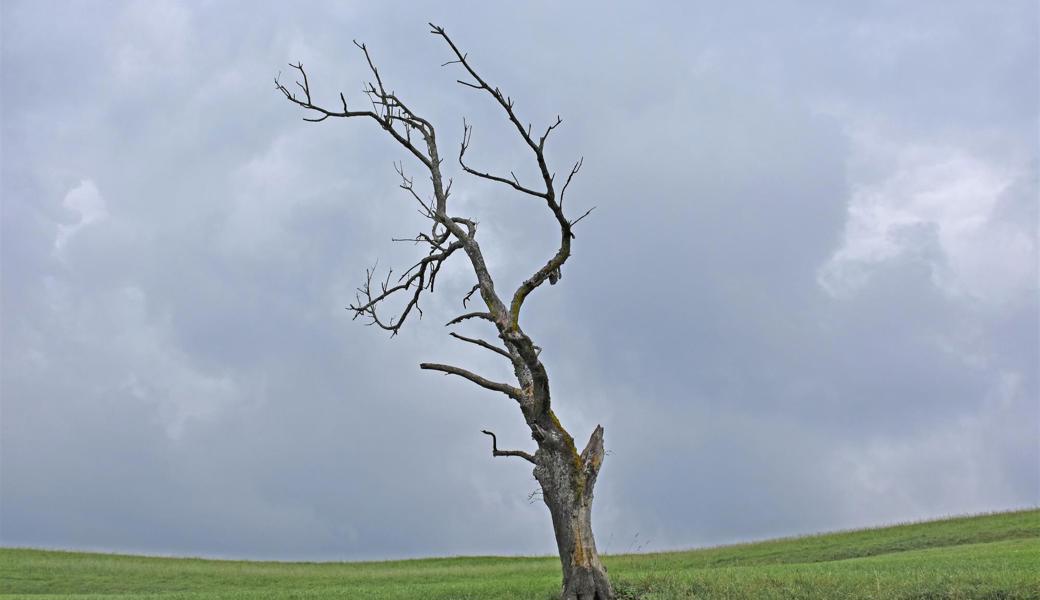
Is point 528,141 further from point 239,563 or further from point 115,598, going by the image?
point 239,563

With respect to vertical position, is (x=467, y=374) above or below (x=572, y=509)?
above

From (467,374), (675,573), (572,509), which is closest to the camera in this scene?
(572,509)

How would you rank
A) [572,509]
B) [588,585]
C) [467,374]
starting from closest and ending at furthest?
1. [588,585]
2. [572,509]
3. [467,374]

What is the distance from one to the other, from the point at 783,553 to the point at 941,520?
35.7 ft

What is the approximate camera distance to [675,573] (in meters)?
19.9

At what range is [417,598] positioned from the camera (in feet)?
61.3

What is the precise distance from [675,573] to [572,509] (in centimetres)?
547

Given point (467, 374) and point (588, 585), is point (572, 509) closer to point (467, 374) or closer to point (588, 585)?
point (588, 585)

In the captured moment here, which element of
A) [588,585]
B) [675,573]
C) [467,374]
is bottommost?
[588,585]

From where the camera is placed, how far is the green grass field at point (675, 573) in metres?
17.2

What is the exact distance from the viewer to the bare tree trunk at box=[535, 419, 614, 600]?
15.4m

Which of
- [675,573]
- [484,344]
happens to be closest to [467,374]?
[484,344]

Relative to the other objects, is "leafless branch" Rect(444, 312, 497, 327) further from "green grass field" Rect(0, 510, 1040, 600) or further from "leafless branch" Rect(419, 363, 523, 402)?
"green grass field" Rect(0, 510, 1040, 600)

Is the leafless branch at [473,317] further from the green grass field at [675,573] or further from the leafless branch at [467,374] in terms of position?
the green grass field at [675,573]
